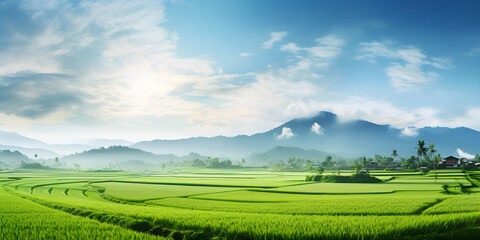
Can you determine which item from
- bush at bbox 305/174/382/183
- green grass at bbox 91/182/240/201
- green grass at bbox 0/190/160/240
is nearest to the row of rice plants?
green grass at bbox 0/190/160/240

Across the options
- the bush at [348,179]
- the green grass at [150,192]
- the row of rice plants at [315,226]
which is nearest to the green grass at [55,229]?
the row of rice plants at [315,226]

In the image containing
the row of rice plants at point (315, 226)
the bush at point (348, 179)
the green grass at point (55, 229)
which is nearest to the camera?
the row of rice plants at point (315, 226)

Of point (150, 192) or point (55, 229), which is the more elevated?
point (55, 229)

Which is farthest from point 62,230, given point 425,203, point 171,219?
point 425,203

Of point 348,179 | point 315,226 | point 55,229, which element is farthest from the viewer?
point 348,179

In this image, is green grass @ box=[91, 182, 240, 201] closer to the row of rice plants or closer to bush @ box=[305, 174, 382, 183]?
the row of rice plants

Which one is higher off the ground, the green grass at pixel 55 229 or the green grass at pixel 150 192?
the green grass at pixel 55 229

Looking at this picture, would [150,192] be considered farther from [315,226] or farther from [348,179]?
[348,179]

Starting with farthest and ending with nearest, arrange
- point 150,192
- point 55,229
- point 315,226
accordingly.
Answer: point 150,192 → point 55,229 → point 315,226

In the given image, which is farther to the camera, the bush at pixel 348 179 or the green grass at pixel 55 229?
the bush at pixel 348 179

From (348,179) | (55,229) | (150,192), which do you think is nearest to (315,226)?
(55,229)

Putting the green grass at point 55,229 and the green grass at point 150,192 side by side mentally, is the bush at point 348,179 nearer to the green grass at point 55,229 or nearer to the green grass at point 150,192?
the green grass at point 150,192

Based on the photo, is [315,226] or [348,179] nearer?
[315,226]

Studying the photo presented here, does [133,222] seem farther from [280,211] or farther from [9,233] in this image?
[280,211]
